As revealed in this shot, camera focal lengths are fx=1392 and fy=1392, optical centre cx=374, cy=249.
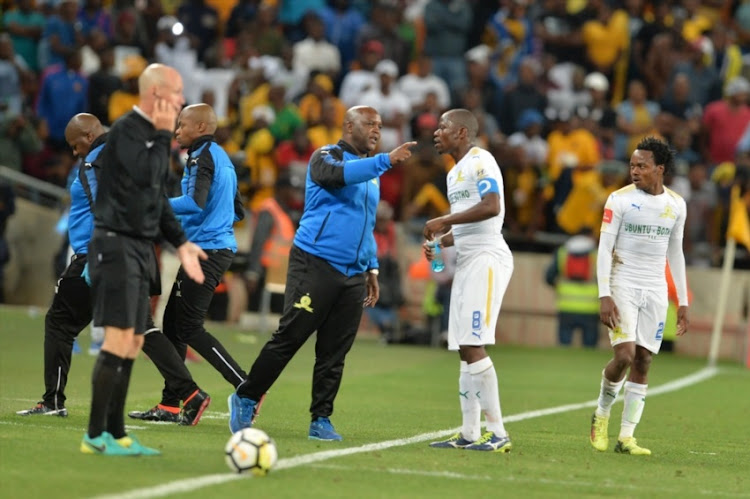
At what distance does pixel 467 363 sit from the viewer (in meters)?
9.88

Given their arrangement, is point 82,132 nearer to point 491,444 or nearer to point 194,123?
point 194,123

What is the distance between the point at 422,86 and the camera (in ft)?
80.1

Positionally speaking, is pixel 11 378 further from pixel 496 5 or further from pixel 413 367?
pixel 496 5

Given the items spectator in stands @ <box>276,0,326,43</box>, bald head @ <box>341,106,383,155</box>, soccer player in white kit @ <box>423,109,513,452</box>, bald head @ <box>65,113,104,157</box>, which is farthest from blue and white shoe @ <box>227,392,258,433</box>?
spectator in stands @ <box>276,0,326,43</box>

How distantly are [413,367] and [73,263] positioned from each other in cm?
808

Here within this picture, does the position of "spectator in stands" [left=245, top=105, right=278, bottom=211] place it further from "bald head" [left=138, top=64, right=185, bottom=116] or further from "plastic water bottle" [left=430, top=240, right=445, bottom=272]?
"bald head" [left=138, top=64, right=185, bottom=116]

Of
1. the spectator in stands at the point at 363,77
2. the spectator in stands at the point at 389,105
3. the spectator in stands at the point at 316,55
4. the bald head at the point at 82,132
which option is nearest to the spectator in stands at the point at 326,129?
the spectator in stands at the point at 389,105

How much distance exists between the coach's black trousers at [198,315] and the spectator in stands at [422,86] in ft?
44.2

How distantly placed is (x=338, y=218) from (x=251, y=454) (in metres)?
2.47

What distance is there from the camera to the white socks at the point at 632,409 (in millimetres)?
10398

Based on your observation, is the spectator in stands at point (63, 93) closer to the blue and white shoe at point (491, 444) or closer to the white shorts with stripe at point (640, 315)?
the white shorts with stripe at point (640, 315)

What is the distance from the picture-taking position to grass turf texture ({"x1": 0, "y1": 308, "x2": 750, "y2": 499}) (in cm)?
783

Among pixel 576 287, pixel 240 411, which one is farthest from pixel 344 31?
pixel 240 411

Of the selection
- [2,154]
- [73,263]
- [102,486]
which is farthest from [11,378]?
[2,154]
